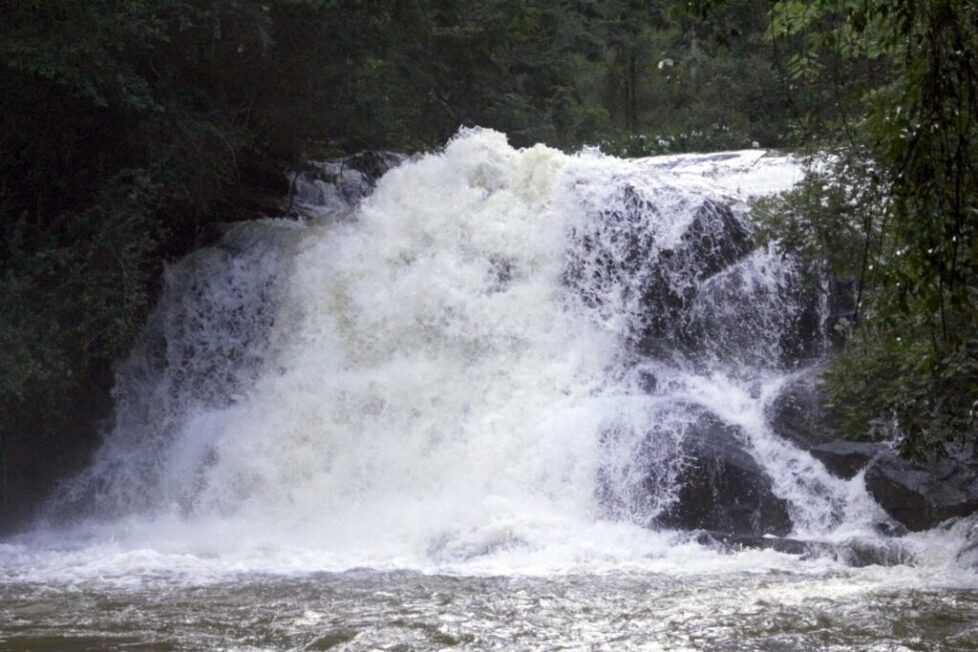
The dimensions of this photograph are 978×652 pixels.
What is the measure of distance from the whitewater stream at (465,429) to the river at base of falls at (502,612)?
4 centimetres

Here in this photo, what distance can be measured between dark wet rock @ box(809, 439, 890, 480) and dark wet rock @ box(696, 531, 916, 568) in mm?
905

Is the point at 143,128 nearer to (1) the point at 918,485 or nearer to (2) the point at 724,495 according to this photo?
(2) the point at 724,495

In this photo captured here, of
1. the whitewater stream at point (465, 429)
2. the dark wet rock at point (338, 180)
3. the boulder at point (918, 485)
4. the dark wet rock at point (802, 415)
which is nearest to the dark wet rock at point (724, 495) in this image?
the whitewater stream at point (465, 429)

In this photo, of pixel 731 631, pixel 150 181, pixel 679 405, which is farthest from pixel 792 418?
pixel 150 181

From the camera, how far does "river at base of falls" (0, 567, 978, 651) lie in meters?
7.43

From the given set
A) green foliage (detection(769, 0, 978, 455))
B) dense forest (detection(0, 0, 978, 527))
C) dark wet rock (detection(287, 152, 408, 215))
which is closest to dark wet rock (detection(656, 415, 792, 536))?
dense forest (detection(0, 0, 978, 527))

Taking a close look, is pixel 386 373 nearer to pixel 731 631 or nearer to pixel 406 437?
pixel 406 437

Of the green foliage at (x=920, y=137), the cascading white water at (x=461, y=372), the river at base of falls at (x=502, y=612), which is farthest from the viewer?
the cascading white water at (x=461, y=372)

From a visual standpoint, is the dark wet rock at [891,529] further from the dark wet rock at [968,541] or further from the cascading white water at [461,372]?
the dark wet rock at [968,541]

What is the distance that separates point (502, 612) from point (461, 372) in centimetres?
465

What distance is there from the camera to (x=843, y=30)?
5.59 m

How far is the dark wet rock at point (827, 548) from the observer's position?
9984mm

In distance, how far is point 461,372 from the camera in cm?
1271

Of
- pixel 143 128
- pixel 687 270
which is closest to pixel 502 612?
pixel 687 270
